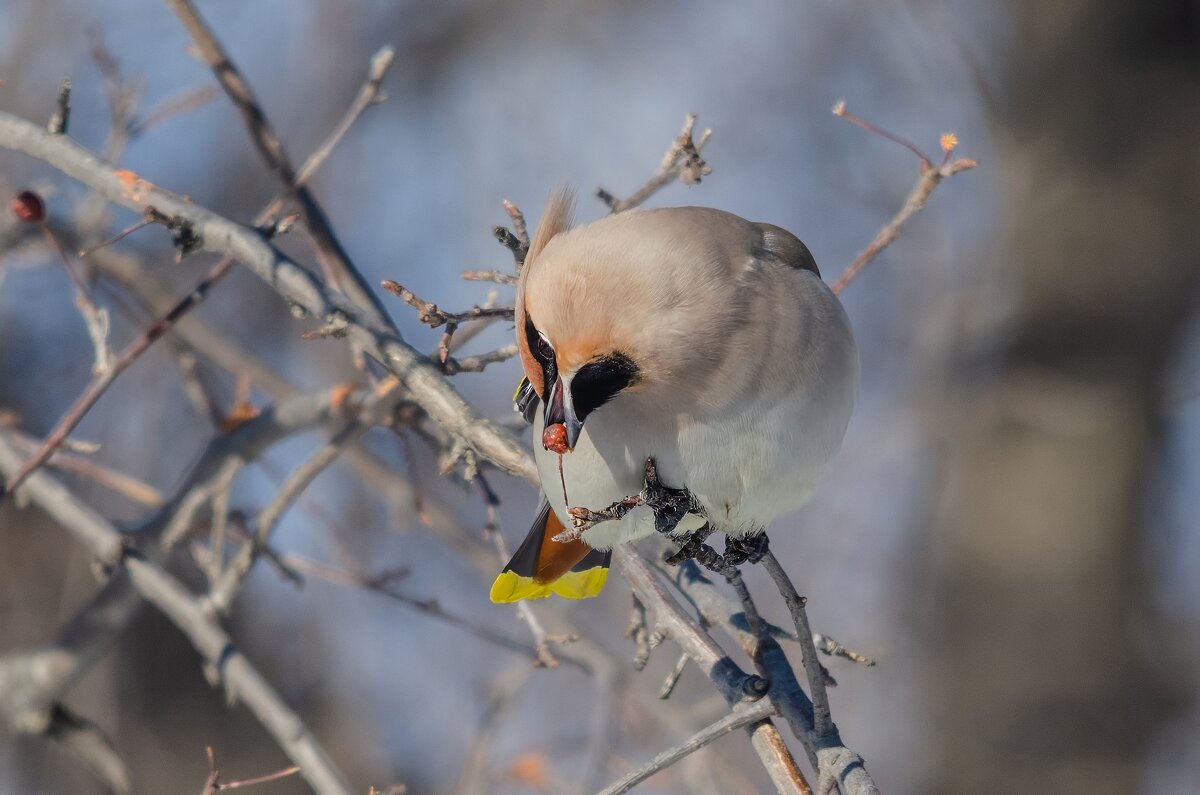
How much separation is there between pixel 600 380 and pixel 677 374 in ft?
0.53

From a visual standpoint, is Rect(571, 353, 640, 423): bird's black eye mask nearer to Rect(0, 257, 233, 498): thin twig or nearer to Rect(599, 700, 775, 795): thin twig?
Rect(599, 700, 775, 795): thin twig

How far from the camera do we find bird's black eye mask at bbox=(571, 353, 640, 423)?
2.05m

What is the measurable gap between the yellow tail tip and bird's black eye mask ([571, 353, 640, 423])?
71cm

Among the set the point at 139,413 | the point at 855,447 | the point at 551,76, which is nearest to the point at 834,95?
the point at 551,76

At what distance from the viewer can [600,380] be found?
2.08 m

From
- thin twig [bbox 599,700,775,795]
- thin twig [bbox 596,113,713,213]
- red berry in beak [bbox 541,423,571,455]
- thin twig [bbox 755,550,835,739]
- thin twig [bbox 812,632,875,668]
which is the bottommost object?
thin twig [bbox 599,700,775,795]

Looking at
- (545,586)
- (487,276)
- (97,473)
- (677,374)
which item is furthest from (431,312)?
(97,473)

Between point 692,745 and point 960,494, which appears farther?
point 960,494

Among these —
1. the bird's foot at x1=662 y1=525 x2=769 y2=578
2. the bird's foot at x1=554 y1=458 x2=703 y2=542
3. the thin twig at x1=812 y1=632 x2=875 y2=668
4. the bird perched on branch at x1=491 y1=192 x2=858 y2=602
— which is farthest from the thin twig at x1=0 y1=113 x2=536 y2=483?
the thin twig at x1=812 y1=632 x2=875 y2=668

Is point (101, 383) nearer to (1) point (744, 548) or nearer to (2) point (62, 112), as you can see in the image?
(2) point (62, 112)

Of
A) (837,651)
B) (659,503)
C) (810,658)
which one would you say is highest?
(659,503)

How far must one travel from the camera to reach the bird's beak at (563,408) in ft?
6.59

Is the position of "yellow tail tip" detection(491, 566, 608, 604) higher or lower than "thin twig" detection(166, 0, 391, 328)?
lower

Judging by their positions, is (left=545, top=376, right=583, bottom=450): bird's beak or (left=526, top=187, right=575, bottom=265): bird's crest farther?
(left=526, top=187, right=575, bottom=265): bird's crest
